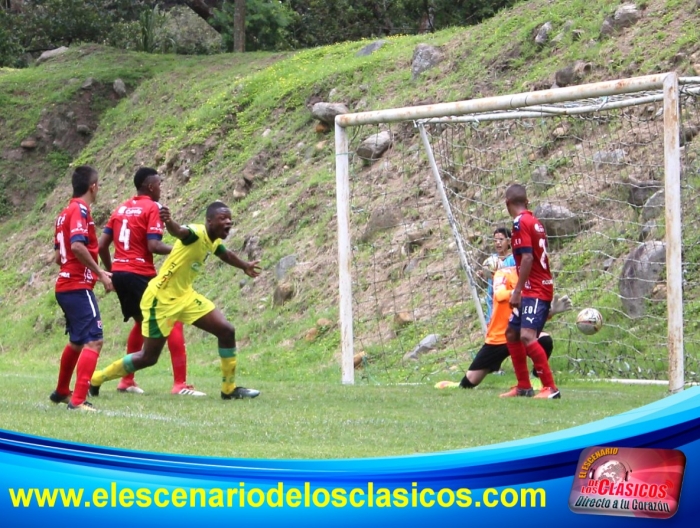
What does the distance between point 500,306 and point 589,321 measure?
80.6 inches

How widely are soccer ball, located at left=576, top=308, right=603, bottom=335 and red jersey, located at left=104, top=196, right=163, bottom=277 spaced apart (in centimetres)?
525

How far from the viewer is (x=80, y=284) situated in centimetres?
859

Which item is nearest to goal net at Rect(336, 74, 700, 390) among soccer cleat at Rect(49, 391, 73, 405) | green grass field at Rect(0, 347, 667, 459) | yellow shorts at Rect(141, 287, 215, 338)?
green grass field at Rect(0, 347, 667, 459)

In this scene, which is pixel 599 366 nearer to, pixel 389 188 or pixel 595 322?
pixel 595 322

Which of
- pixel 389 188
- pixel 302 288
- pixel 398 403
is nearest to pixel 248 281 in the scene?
pixel 302 288

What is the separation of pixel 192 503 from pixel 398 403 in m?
6.16

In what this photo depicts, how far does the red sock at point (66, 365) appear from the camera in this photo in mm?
8724

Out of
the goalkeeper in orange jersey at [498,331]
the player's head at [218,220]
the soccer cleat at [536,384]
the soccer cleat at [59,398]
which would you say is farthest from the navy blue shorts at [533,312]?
the soccer cleat at [59,398]

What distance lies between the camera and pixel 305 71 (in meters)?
24.8

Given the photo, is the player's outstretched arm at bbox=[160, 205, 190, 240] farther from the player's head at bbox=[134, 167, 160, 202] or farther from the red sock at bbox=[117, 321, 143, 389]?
the red sock at bbox=[117, 321, 143, 389]

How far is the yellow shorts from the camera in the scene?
938 cm

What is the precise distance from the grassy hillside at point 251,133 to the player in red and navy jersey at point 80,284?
5.65m

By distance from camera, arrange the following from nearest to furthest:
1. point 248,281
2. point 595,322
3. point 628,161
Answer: point 595,322 → point 628,161 → point 248,281

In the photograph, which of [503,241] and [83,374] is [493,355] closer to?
[503,241]
